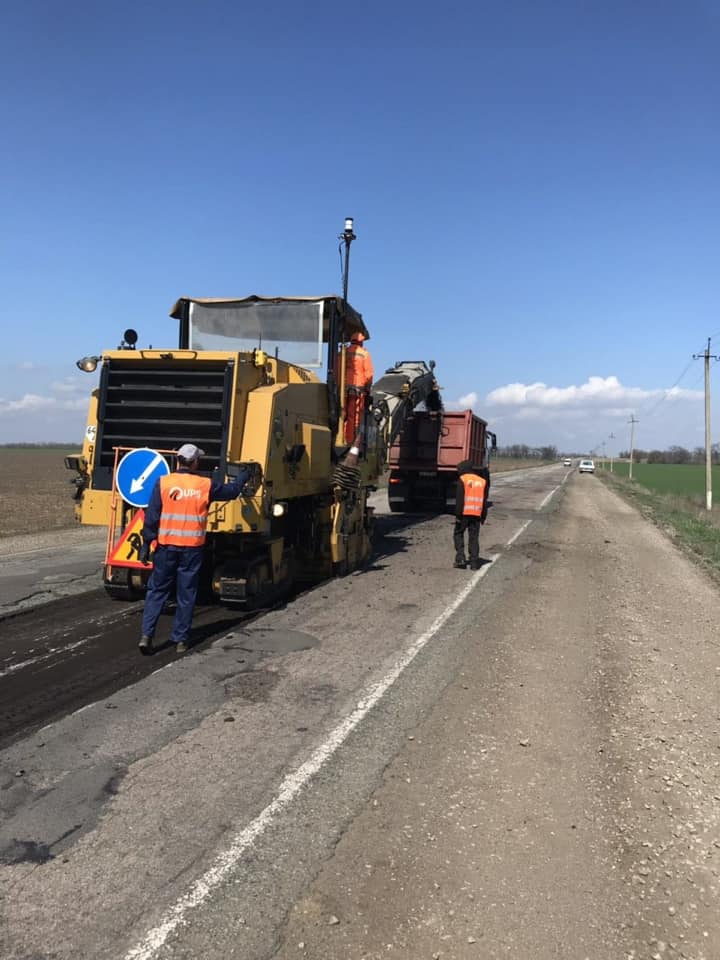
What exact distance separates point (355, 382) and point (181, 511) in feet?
13.7

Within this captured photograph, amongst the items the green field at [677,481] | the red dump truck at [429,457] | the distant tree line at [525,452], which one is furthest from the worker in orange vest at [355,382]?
the distant tree line at [525,452]

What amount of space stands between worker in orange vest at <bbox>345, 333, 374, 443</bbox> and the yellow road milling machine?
45 cm

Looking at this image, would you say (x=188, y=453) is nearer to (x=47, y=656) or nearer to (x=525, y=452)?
(x=47, y=656)

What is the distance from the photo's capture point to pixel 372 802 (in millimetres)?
3447

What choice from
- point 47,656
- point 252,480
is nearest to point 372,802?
point 47,656

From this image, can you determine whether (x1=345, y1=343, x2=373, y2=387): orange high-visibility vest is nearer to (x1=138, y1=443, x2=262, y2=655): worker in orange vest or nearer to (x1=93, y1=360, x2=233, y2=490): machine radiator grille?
(x1=93, y1=360, x2=233, y2=490): machine radiator grille

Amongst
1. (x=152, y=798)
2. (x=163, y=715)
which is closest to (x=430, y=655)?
(x=163, y=715)

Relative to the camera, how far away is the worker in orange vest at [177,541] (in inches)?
229

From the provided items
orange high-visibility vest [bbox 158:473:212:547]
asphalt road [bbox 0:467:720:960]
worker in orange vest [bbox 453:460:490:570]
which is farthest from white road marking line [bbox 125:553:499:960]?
worker in orange vest [bbox 453:460:490:570]

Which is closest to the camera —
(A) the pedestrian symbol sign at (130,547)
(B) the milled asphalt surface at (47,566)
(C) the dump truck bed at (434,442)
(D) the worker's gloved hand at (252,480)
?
(D) the worker's gloved hand at (252,480)

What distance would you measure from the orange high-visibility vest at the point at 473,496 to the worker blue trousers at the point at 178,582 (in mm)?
5380

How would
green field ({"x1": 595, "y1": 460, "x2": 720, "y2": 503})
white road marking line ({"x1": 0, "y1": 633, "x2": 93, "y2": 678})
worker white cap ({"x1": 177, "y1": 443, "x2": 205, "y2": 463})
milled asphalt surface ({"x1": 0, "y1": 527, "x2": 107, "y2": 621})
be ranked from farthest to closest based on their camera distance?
green field ({"x1": 595, "y1": 460, "x2": 720, "y2": 503}) → milled asphalt surface ({"x1": 0, "y1": 527, "x2": 107, "y2": 621}) → worker white cap ({"x1": 177, "y1": 443, "x2": 205, "y2": 463}) → white road marking line ({"x1": 0, "y1": 633, "x2": 93, "y2": 678})

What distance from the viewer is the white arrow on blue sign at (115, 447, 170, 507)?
650 cm

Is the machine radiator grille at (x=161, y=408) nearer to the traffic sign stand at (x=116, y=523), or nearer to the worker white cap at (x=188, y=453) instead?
the traffic sign stand at (x=116, y=523)
